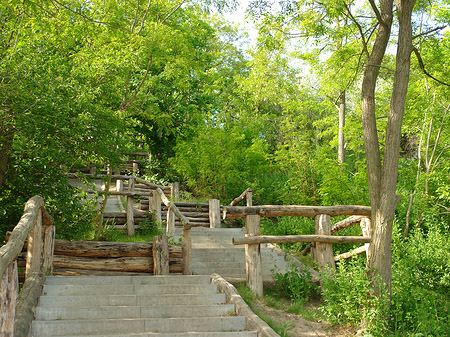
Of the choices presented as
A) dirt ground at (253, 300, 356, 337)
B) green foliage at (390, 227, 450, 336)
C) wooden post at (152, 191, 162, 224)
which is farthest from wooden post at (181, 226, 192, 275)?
wooden post at (152, 191, 162, 224)

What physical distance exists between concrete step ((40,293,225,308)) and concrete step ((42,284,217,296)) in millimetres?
270

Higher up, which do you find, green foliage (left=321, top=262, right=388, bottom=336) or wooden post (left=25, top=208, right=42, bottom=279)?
wooden post (left=25, top=208, right=42, bottom=279)

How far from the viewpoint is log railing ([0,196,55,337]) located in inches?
132

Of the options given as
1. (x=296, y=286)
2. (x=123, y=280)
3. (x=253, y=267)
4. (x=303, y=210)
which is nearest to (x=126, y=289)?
(x=123, y=280)

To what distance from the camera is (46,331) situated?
4801mm

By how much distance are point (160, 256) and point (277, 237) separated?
7.12 feet

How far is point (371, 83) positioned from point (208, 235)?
6.83 meters

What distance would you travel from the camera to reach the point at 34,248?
6000 mm

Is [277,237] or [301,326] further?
[277,237]

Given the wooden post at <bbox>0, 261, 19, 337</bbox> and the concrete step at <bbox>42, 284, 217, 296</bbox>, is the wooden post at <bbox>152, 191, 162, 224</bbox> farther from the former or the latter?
the wooden post at <bbox>0, 261, 19, 337</bbox>

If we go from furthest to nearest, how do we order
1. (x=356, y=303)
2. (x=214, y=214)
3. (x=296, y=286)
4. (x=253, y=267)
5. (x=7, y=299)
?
(x=214, y=214)
(x=296, y=286)
(x=253, y=267)
(x=356, y=303)
(x=7, y=299)

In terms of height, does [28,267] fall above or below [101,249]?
below

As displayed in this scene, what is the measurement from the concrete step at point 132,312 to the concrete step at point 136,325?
0.28m

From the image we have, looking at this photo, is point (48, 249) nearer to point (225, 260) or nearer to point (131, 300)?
point (131, 300)
